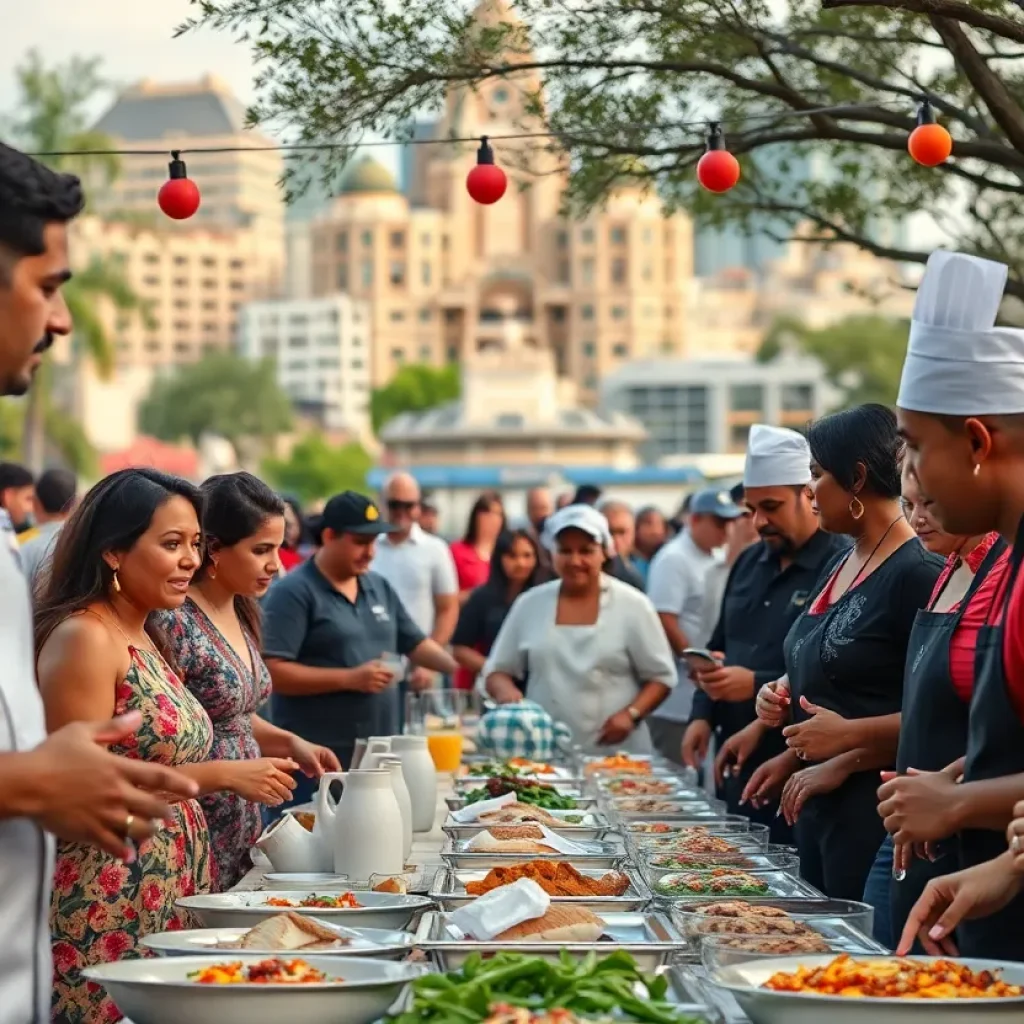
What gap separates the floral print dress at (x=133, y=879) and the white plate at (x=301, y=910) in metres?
0.14

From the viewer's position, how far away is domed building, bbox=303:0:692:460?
415 ft

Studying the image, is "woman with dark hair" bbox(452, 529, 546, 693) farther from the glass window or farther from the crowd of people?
the glass window

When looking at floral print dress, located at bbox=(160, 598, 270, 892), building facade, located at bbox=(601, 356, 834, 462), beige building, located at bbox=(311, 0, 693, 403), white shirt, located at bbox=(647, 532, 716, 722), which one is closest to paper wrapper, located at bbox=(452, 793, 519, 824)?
floral print dress, located at bbox=(160, 598, 270, 892)

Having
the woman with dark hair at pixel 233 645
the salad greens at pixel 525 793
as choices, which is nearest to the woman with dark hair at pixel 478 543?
the woman with dark hair at pixel 233 645

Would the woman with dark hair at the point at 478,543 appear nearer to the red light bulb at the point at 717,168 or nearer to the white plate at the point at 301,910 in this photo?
the red light bulb at the point at 717,168

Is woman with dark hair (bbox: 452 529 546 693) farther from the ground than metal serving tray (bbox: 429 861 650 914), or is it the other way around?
metal serving tray (bbox: 429 861 650 914)

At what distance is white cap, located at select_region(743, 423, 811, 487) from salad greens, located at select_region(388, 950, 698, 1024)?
9.64 feet

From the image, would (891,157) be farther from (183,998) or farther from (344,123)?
(183,998)

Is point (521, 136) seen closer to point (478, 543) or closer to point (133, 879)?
point (133, 879)

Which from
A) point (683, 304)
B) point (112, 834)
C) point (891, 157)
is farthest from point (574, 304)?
point (112, 834)

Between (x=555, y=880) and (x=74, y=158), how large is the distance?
29210 mm

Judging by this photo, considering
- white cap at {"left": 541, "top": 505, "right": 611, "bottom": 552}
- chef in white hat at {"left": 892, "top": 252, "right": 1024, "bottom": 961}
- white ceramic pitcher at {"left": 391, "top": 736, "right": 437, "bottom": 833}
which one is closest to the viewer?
chef in white hat at {"left": 892, "top": 252, "right": 1024, "bottom": 961}

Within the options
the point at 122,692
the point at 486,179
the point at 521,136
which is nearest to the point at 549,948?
the point at 122,692

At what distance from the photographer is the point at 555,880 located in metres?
3.39
